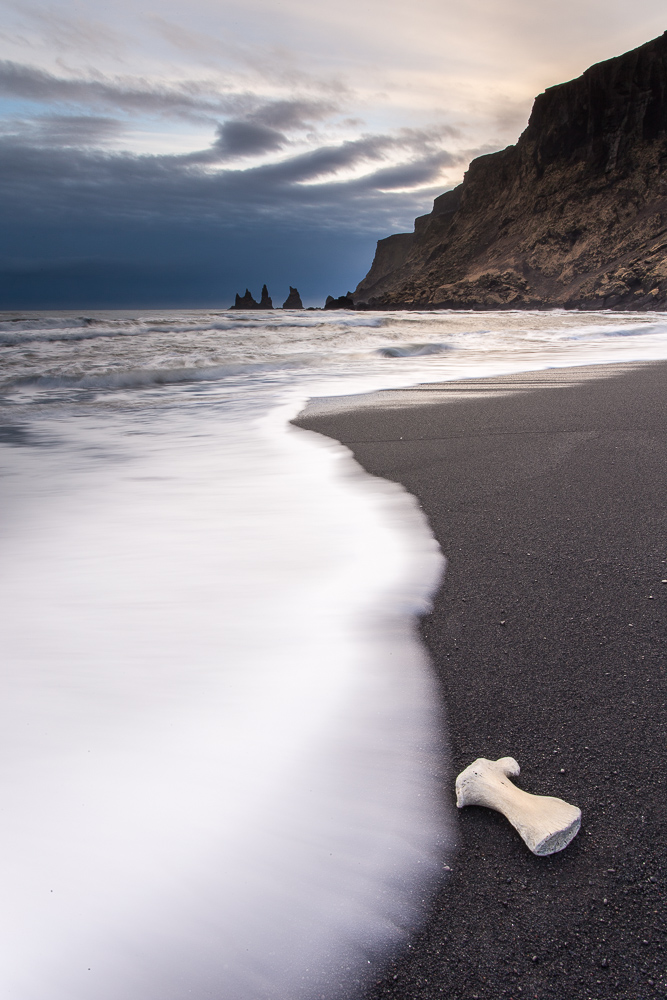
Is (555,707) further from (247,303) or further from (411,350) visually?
(247,303)

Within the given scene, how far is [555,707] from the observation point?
0.98m

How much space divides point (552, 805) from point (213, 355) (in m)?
8.51

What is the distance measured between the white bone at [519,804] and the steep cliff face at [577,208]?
43694mm

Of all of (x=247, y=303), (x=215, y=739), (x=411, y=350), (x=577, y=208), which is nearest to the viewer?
(x=215, y=739)

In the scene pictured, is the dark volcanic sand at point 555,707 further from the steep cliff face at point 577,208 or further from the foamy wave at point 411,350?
the steep cliff face at point 577,208

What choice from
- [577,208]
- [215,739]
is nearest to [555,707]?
[215,739]

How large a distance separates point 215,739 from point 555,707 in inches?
21.9

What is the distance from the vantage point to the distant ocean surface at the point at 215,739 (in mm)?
646

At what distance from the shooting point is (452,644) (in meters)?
A: 1.20

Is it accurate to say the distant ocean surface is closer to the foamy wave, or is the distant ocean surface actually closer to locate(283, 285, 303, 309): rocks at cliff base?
the foamy wave

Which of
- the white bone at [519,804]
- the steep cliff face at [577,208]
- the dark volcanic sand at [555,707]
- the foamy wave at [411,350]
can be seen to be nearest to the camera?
the dark volcanic sand at [555,707]

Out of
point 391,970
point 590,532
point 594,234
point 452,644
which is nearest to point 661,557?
point 590,532

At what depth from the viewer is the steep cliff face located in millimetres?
47312

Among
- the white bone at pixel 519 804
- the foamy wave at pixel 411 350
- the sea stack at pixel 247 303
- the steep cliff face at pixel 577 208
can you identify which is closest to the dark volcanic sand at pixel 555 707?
the white bone at pixel 519 804
